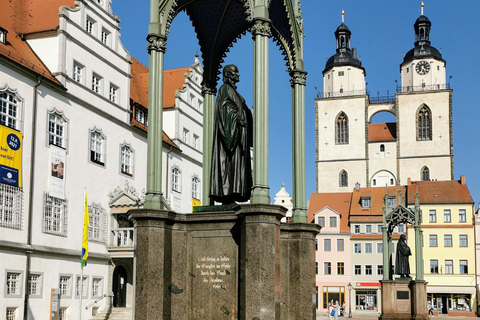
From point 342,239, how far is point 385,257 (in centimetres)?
2770

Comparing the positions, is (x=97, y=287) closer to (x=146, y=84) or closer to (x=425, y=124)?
(x=146, y=84)

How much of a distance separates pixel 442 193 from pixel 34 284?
45.9m

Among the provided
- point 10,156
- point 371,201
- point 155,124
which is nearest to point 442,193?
point 371,201

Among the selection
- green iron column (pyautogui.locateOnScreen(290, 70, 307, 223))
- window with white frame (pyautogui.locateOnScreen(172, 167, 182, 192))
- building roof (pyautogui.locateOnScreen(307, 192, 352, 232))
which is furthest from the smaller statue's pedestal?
building roof (pyautogui.locateOnScreen(307, 192, 352, 232))

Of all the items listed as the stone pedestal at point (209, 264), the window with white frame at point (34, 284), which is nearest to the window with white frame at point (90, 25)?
the window with white frame at point (34, 284)

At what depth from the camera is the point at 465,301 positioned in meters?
61.8

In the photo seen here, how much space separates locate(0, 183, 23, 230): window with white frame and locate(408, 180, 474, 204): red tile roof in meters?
44.6

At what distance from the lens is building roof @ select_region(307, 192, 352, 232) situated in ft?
220

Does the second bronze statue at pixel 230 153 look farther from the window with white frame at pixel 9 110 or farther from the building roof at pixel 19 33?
the building roof at pixel 19 33

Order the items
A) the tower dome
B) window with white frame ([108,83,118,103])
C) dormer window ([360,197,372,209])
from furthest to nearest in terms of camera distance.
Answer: the tower dome, dormer window ([360,197,372,209]), window with white frame ([108,83,118,103])

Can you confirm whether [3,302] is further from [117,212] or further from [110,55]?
[110,55]

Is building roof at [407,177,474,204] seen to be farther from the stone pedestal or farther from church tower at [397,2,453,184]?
the stone pedestal

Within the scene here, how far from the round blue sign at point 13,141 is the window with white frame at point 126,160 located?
9053 millimetres

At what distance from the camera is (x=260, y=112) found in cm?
983
